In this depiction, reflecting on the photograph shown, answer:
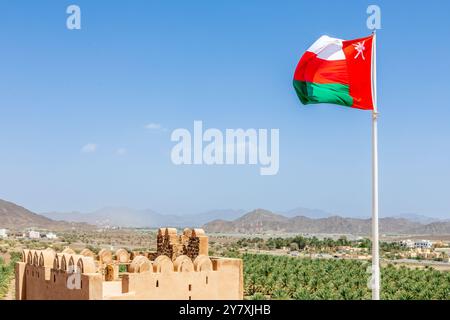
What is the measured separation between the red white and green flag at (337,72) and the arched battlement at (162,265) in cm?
567

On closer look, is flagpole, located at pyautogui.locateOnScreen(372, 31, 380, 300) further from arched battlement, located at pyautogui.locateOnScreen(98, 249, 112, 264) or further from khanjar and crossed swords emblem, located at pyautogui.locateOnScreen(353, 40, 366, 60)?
arched battlement, located at pyautogui.locateOnScreen(98, 249, 112, 264)

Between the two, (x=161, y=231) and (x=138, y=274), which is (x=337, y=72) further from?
(x=161, y=231)

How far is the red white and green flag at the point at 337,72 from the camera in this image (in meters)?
11.0

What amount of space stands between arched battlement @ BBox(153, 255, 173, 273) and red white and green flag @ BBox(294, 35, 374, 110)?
5666 millimetres

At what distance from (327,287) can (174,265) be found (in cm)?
2657

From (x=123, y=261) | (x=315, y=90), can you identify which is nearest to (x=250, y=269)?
(x=123, y=261)

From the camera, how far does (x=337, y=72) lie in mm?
11164

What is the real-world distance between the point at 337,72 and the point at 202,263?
21.6 feet

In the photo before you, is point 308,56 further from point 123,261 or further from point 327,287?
point 327,287

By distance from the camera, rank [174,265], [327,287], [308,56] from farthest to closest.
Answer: [327,287], [174,265], [308,56]

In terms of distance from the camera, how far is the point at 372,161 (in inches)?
418

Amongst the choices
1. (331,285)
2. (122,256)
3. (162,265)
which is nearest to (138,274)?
(162,265)

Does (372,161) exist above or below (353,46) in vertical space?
below
